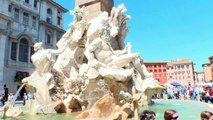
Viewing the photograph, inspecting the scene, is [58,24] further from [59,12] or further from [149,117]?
[149,117]

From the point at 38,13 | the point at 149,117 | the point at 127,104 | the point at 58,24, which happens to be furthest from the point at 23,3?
the point at 149,117

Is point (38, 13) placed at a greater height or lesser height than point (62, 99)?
A: greater

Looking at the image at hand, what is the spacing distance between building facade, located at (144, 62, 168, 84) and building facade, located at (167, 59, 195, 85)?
2.31m

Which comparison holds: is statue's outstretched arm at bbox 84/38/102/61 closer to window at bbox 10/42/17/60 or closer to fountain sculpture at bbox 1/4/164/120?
fountain sculpture at bbox 1/4/164/120

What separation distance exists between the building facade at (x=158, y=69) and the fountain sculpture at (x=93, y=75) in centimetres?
7159

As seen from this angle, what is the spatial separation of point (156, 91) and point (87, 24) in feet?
12.6

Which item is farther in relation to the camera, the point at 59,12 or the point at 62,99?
the point at 59,12

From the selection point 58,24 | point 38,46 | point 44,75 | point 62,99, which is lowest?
point 62,99

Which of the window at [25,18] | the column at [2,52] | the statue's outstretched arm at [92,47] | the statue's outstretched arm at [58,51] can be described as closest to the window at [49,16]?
the window at [25,18]

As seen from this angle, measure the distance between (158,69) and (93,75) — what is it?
253ft

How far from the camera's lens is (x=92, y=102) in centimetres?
632

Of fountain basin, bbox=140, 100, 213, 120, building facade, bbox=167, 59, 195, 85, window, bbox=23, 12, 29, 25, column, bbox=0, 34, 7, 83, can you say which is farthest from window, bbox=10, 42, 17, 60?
building facade, bbox=167, 59, 195, 85

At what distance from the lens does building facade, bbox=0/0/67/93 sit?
25656mm

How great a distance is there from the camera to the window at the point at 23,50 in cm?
2789
